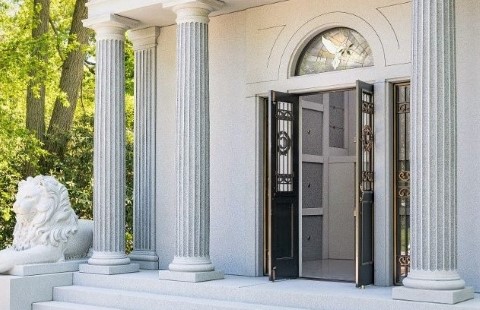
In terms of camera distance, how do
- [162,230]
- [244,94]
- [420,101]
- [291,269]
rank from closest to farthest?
[420,101] → [291,269] → [244,94] → [162,230]

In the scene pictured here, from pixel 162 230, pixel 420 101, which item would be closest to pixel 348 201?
pixel 162 230

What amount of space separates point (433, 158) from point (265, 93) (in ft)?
12.1

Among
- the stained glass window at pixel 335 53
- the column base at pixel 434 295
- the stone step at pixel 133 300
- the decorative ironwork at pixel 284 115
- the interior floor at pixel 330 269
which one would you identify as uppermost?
the stained glass window at pixel 335 53

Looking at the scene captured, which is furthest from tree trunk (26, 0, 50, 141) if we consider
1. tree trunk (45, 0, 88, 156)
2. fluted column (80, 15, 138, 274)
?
fluted column (80, 15, 138, 274)

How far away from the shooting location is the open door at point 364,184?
9.51 m

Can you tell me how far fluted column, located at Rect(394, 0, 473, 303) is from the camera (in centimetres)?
804

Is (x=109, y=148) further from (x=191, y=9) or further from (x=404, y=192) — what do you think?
(x=404, y=192)

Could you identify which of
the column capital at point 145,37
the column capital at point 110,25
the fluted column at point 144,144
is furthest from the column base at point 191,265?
the column capital at point 145,37

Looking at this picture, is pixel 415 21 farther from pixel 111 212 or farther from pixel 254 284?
pixel 111 212

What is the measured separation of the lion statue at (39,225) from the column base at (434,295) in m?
5.17

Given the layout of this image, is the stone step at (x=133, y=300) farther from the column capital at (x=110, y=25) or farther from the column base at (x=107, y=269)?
the column capital at (x=110, y=25)

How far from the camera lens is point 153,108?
12492mm

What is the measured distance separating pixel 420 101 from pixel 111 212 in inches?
206

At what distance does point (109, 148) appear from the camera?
37.6 ft
